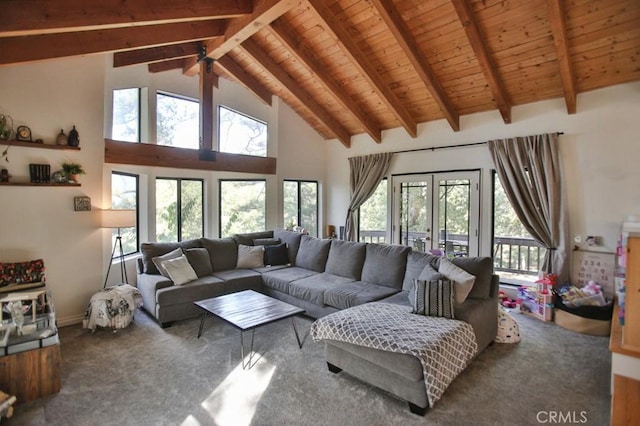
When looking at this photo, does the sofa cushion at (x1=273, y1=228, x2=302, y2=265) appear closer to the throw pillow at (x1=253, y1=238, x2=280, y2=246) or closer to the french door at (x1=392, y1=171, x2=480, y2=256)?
the throw pillow at (x1=253, y1=238, x2=280, y2=246)

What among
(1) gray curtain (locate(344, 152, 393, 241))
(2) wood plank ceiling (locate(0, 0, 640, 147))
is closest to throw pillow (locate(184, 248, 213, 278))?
(2) wood plank ceiling (locate(0, 0, 640, 147))

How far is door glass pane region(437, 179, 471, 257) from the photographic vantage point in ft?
17.6

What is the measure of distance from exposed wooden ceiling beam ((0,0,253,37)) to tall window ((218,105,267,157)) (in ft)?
8.92

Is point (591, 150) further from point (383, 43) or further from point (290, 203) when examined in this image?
point (290, 203)

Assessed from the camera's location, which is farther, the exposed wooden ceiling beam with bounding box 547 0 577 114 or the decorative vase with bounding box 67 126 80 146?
the decorative vase with bounding box 67 126 80 146

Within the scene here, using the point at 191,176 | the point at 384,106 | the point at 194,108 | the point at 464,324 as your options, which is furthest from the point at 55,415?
the point at 384,106

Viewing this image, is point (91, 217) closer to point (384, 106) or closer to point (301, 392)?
A: point (301, 392)

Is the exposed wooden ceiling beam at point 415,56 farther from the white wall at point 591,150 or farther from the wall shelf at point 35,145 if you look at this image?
the wall shelf at point 35,145

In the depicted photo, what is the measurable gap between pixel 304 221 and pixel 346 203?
1018mm

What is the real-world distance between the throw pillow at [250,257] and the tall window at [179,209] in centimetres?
127

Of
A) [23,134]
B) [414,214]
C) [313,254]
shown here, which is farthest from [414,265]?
[23,134]

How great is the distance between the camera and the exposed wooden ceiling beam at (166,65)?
16.6 feet

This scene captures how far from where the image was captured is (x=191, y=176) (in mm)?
5715

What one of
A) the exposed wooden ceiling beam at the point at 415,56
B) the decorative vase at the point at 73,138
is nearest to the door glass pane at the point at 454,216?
the exposed wooden ceiling beam at the point at 415,56
